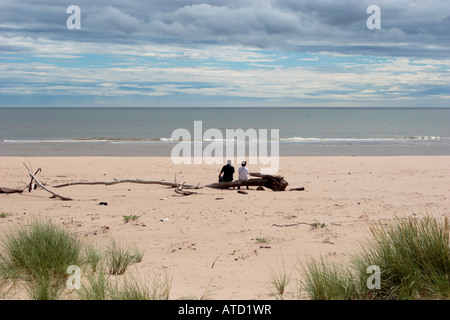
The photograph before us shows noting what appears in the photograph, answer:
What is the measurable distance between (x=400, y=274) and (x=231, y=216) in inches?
216

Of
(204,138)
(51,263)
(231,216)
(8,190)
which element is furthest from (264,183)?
(204,138)

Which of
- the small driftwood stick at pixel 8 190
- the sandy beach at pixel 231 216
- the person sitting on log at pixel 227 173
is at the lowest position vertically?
the sandy beach at pixel 231 216

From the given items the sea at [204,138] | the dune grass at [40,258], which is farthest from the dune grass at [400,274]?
the sea at [204,138]

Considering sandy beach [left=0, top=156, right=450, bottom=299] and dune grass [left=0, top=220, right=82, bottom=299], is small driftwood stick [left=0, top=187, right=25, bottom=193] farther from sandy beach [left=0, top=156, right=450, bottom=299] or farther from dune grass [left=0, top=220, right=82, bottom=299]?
dune grass [left=0, top=220, right=82, bottom=299]

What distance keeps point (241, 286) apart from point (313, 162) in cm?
1867

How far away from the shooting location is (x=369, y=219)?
9.78m

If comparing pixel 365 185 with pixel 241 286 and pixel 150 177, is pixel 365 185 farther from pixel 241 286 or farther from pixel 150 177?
pixel 241 286

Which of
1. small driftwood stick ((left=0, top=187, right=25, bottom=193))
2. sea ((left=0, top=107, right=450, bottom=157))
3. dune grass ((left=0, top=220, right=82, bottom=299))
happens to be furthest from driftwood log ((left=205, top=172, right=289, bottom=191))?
sea ((left=0, top=107, right=450, bottom=157))

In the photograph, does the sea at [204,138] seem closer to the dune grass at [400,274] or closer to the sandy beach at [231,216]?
the sandy beach at [231,216]

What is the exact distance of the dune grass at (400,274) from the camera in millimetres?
5043

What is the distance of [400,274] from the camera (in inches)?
209

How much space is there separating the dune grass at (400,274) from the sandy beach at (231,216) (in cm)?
46

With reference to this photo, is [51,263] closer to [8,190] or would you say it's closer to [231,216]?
[231,216]

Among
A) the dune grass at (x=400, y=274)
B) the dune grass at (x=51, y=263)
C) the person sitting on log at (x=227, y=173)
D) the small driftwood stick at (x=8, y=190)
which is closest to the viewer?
the dune grass at (x=400, y=274)
